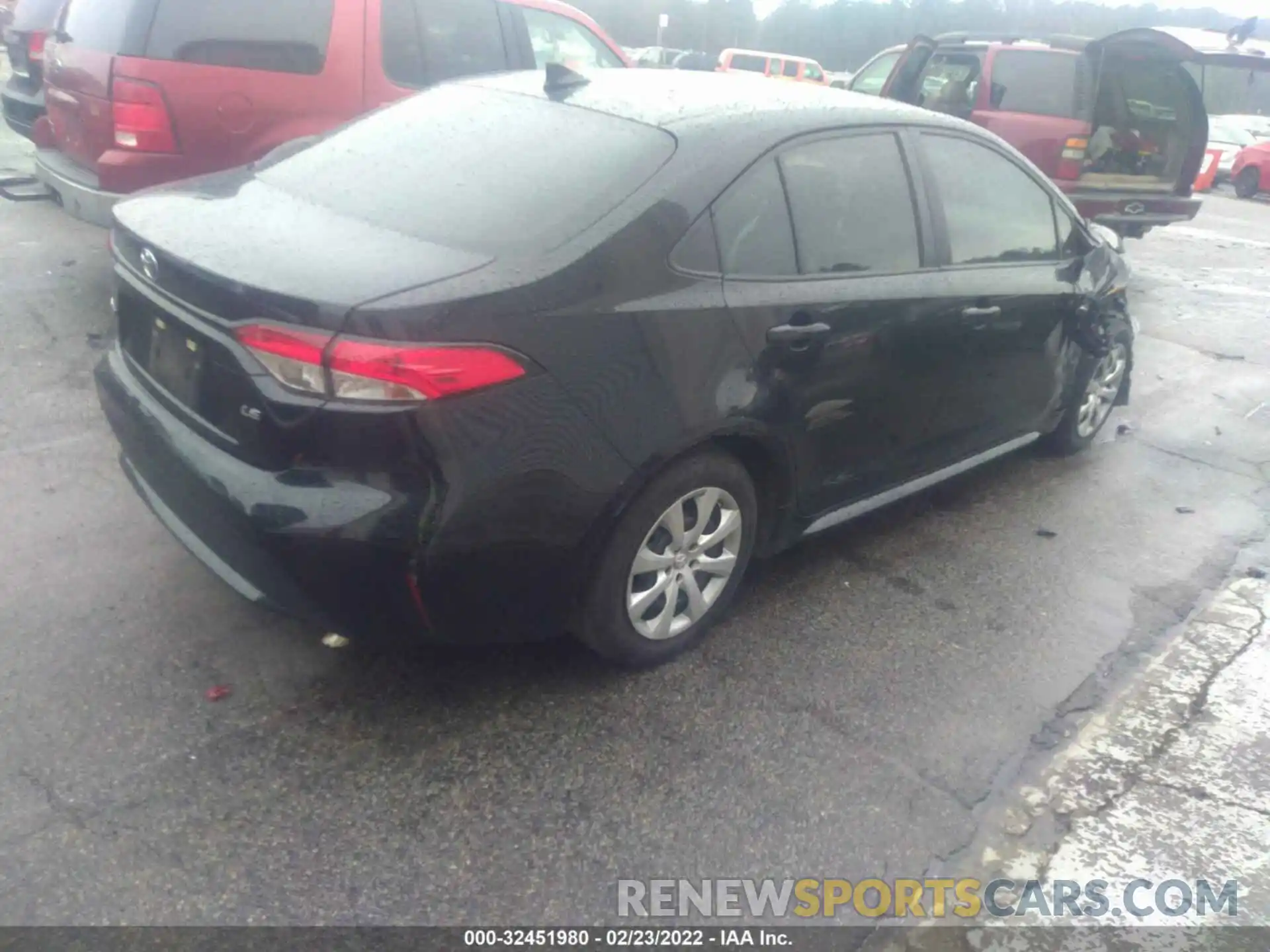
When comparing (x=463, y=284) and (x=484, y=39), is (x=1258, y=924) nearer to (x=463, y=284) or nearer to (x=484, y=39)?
(x=463, y=284)

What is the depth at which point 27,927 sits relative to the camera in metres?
2.22

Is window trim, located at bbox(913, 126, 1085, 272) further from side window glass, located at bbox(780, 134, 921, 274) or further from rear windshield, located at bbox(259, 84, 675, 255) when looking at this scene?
rear windshield, located at bbox(259, 84, 675, 255)

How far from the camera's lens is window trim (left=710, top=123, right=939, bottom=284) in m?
3.12

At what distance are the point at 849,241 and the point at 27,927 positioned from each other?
9.45 ft

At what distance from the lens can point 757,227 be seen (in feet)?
10.4

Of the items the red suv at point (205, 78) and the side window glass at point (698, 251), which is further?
the red suv at point (205, 78)

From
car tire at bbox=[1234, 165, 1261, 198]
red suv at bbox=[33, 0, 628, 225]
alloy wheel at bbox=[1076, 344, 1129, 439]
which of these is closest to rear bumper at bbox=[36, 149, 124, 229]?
red suv at bbox=[33, 0, 628, 225]

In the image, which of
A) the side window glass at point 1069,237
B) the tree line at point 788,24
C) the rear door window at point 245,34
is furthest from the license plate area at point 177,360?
the tree line at point 788,24

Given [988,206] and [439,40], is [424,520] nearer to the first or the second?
[988,206]

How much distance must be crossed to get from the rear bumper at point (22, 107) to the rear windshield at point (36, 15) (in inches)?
18.8

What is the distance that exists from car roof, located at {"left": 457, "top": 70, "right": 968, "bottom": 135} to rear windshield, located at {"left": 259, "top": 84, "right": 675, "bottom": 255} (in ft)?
0.28

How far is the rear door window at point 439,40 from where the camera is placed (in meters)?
6.02

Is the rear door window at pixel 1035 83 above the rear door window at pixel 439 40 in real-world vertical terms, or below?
below

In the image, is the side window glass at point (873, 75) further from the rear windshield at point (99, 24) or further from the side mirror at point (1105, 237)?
the rear windshield at point (99, 24)
